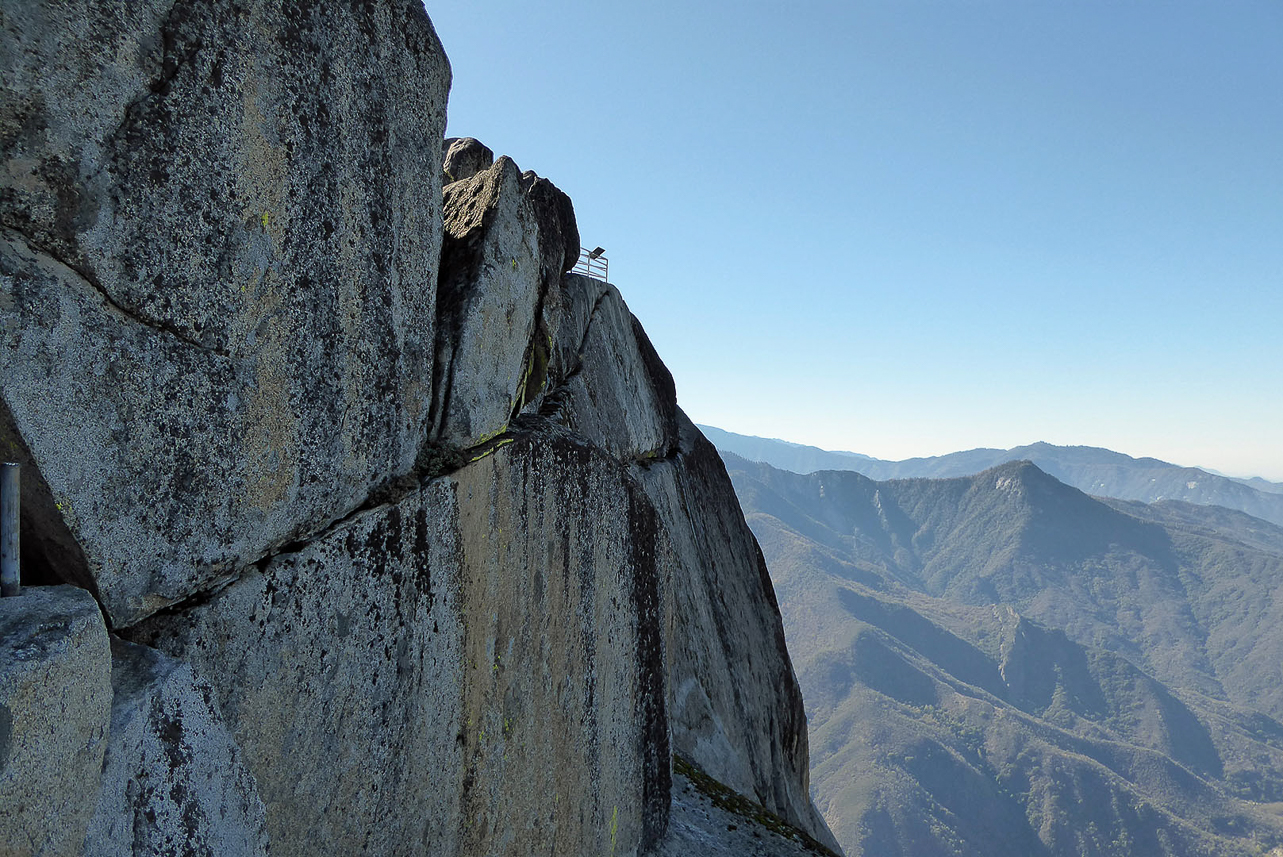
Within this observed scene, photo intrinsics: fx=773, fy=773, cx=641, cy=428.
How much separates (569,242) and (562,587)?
10.1 m

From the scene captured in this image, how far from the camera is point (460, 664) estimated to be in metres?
10.5

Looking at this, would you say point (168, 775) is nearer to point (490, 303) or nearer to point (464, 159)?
point (490, 303)

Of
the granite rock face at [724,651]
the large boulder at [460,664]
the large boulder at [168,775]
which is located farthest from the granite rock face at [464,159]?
the large boulder at [168,775]

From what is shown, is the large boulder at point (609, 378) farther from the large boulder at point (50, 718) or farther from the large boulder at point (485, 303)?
the large boulder at point (50, 718)

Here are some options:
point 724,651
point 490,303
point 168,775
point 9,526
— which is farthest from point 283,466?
point 724,651

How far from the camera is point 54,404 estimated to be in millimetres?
5934

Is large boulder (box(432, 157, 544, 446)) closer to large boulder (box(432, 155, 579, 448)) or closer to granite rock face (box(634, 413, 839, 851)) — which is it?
large boulder (box(432, 155, 579, 448))

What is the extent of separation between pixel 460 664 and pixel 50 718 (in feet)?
18.8

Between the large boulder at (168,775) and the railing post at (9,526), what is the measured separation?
109cm

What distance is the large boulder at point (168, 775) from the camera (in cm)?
568

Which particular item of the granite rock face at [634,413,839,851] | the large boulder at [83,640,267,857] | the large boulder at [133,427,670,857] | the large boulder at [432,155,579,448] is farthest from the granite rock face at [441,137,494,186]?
the large boulder at [83,640,267,857]

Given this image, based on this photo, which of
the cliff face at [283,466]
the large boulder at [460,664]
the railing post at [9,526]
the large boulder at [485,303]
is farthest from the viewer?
the large boulder at [485,303]

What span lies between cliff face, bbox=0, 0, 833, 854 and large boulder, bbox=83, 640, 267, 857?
0.08 feet

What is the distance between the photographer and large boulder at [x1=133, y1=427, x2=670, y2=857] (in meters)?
7.94
